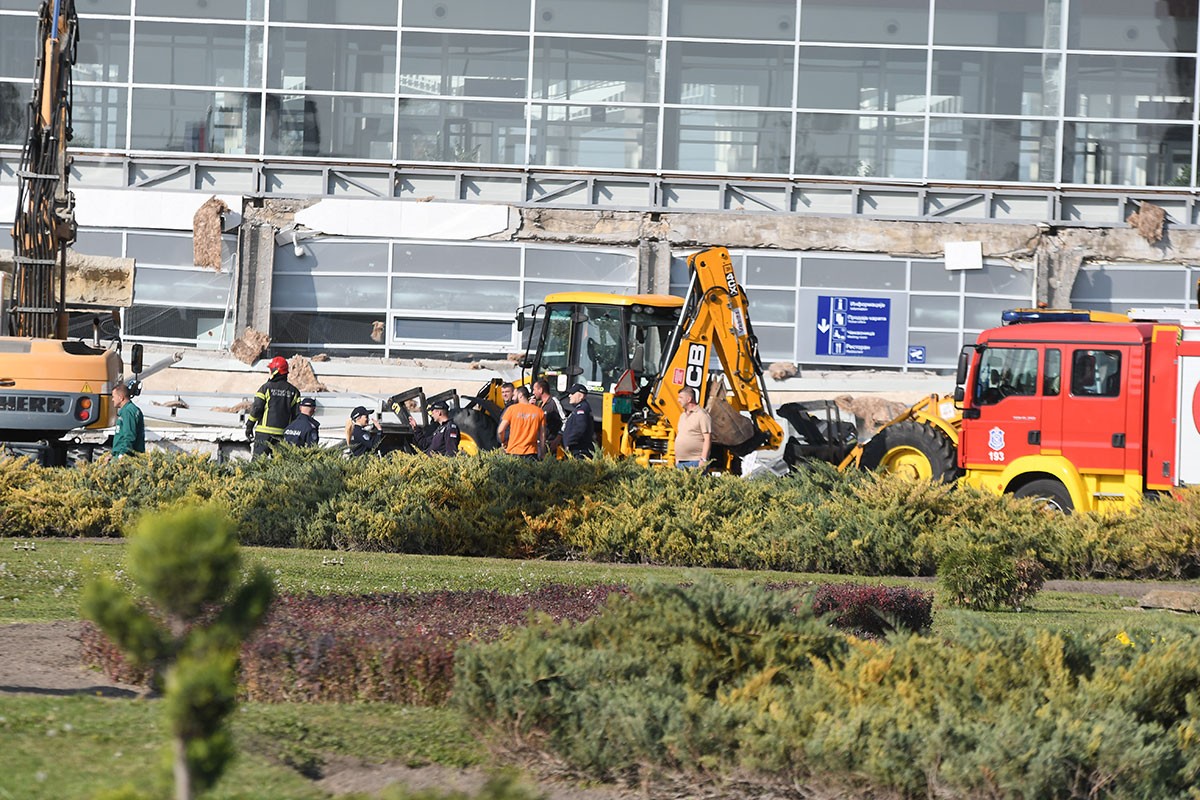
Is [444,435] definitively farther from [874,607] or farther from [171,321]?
[874,607]

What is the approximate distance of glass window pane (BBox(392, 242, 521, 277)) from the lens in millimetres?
28531

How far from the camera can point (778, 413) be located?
22.8 meters

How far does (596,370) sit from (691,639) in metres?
15.3

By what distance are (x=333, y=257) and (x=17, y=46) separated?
7319 mm

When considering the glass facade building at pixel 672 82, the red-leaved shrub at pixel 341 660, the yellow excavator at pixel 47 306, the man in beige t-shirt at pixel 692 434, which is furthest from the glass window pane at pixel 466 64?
the red-leaved shrub at pixel 341 660

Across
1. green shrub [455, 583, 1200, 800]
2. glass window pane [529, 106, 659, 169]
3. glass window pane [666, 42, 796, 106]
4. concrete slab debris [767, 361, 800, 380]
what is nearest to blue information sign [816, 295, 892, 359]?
concrete slab debris [767, 361, 800, 380]

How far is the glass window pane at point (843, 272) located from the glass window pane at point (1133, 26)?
5806 mm

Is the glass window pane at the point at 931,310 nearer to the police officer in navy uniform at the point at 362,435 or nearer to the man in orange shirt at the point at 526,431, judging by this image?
the police officer in navy uniform at the point at 362,435

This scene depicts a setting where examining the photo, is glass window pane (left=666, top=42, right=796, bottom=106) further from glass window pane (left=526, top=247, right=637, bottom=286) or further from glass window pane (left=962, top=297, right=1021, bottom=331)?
glass window pane (left=962, top=297, right=1021, bottom=331)

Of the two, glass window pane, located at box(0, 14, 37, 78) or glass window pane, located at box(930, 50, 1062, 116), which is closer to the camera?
glass window pane, located at box(0, 14, 37, 78)

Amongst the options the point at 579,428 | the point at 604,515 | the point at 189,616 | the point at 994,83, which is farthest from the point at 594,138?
the point at 189,616

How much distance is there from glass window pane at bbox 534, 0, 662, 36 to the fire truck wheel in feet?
45.7

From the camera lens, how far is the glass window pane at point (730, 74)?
29469mm

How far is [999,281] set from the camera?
2867 cm
